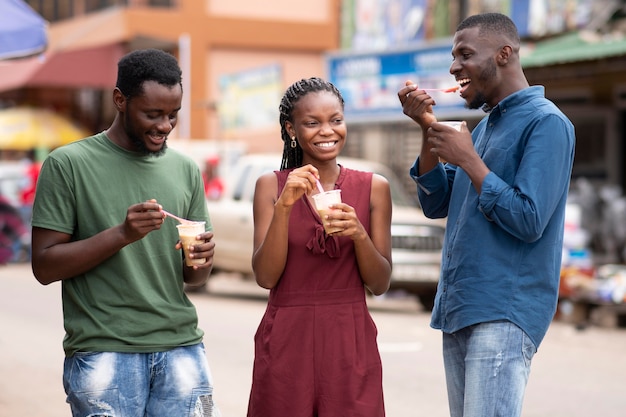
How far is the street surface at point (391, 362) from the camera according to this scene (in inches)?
316

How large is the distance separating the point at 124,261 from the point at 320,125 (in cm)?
88

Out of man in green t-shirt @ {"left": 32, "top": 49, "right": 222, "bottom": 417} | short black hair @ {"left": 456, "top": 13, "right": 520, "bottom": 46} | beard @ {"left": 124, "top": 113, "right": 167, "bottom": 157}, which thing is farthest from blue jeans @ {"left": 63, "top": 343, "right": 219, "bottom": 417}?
short black hair @ {"left": 456, "top": 13, "right": 520, "bottom": 46}

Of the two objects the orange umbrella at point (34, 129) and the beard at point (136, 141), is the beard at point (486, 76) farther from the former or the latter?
the orange umbrella at point (34, 129)

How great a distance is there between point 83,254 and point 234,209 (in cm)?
1158

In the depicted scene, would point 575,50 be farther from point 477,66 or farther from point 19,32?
point 477,66

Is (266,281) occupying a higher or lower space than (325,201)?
lower

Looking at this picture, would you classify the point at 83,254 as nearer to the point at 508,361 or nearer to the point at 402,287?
the point at 508,361

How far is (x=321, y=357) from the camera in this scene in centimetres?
369

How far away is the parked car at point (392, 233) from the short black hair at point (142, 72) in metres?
9.76

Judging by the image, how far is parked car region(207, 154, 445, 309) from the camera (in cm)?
1366

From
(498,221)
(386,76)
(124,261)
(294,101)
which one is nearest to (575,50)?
(386,76)

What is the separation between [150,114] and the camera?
3.71m

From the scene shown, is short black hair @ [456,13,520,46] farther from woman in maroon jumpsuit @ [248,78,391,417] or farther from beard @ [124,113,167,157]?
beard @ [124,113,167,157]

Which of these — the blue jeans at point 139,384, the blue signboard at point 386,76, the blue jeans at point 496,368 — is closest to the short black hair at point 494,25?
the blue jeans at point 496,368
